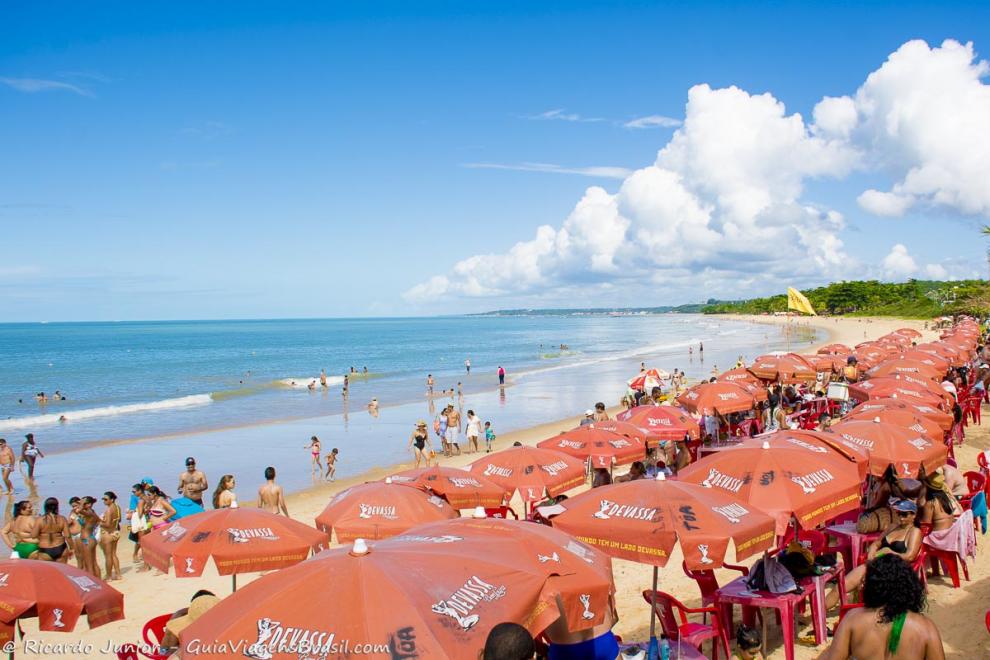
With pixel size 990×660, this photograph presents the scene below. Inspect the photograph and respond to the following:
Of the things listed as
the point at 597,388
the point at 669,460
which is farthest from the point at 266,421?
the point at 669,460

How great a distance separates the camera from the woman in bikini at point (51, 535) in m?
9.12

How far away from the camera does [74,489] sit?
60.7 feet

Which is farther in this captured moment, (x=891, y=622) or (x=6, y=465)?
(x=6, y=465)

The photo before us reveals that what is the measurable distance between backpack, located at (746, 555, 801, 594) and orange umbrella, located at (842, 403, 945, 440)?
338 centimetres

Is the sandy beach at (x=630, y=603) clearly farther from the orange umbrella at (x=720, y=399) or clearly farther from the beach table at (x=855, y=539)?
the orange umbrella at (x=720, y=399)

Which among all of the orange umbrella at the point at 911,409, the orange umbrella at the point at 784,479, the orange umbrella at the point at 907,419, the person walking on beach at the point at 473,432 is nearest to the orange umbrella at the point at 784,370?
the orange umbrella at the point at 911,409

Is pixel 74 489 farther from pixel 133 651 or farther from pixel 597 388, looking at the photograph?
pixel 597 388

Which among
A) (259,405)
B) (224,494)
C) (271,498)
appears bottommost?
(259,405)

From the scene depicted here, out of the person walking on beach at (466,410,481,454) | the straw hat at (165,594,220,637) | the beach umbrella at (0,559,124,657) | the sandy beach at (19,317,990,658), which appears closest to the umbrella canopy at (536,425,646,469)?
the sandy beach at (19,317,990,658)

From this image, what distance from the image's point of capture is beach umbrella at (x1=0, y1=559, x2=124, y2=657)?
488 cm

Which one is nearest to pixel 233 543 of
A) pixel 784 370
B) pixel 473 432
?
pixel 784 370

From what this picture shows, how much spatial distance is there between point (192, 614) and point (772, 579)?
15.5 feet

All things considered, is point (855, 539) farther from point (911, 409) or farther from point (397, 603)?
point (397, 603)

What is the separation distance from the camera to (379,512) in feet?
22.6
